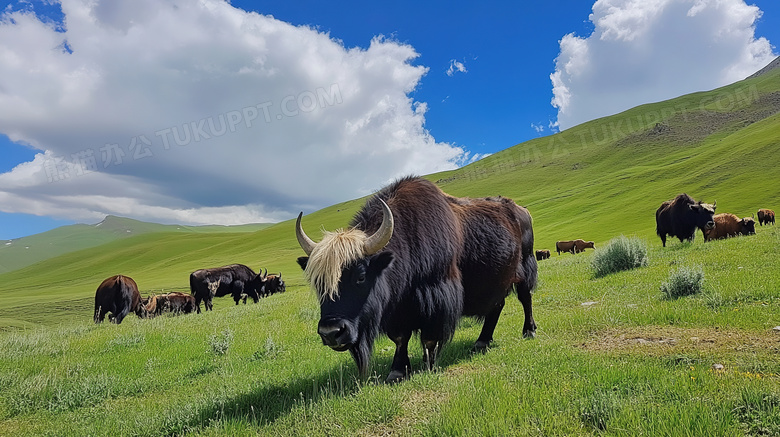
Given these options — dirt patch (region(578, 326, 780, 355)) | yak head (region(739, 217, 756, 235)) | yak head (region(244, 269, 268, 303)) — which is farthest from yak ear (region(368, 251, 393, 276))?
yak head (region(244, 269, 268, 303))

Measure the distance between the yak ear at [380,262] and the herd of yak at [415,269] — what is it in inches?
0.4

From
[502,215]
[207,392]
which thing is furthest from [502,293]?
[207,392]

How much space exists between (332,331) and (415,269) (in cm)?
142

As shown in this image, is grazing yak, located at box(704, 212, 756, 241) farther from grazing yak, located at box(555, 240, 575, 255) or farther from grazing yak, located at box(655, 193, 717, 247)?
grazing yak, located at box(555, 240, 575, 255)

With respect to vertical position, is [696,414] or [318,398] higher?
[318,398]

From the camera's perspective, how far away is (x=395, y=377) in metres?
4.76

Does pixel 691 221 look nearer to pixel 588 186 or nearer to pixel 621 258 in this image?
pixel 621 258

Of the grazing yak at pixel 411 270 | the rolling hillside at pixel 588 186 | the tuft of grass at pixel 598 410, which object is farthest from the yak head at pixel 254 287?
the tuft of grass at pixel 598 410

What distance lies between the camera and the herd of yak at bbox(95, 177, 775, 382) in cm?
428

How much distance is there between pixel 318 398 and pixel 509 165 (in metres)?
147

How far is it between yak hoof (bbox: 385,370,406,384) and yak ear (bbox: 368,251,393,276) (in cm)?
134

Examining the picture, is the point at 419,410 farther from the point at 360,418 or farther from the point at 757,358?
the point at 757,358

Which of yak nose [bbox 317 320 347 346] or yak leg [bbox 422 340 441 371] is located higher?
yak nose [bbox 317 320 347 346]

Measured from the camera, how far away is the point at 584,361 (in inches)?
183
